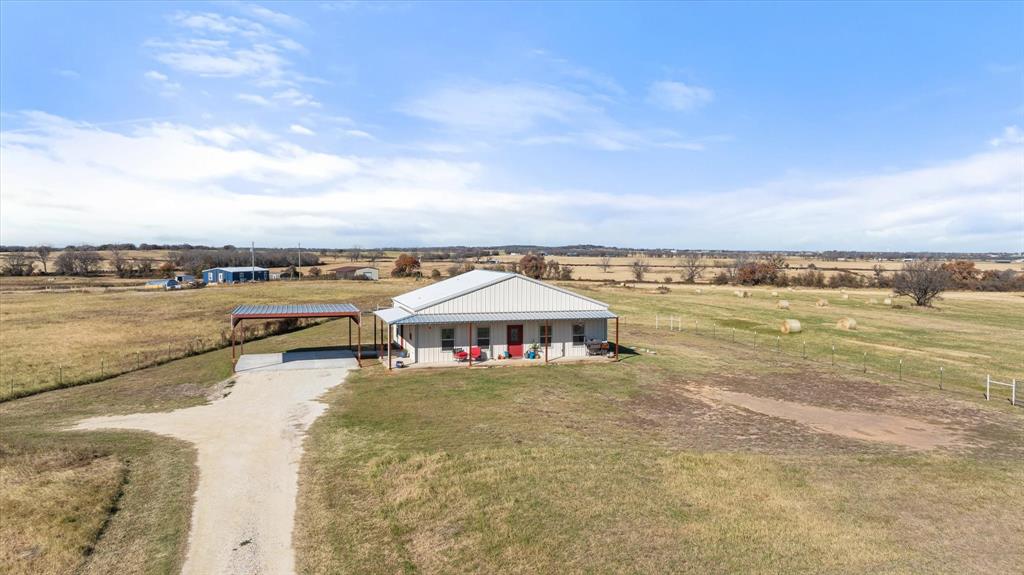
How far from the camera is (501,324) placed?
106ft

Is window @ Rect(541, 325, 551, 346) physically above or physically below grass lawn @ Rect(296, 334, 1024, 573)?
above

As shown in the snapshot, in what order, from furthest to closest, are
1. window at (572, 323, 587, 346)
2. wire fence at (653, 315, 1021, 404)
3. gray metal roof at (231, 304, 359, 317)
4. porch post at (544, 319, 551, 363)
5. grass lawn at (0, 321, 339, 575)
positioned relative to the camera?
1. window at (572, 323, 587, 346)
2. gray metal roof at (231, 304, 359, 317)
3. porch post at (544, 319, 551, 363)
4. wire fence at (653, 315, 1021, 404)
5. grass lawn at (0, 321, 339, 575)

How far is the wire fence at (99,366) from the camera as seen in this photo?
2724 centimetres

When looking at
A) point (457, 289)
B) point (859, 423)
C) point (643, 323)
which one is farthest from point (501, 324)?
point (643, 323)

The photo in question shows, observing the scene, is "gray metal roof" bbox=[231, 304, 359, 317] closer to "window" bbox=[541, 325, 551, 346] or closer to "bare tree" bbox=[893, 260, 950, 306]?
"window" bbox=[541, 325, 551, 346]

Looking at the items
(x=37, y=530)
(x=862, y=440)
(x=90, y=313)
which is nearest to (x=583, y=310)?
(x=862, y=440)

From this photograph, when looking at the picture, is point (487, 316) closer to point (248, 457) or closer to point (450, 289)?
point (450, 289)

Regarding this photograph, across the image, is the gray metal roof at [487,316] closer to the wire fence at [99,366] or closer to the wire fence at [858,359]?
the wire fence at [858,359]

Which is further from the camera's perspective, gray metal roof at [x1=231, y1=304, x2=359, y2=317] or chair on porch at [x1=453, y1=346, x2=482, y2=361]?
gray metal roof at [x1=231, y1=304, x2=359, y2=317]

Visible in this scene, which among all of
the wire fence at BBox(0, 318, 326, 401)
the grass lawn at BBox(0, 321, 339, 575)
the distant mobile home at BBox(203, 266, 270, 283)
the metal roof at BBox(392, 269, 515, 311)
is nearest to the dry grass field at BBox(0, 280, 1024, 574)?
the grass lawn at BBox(0, 321, 339, 575)

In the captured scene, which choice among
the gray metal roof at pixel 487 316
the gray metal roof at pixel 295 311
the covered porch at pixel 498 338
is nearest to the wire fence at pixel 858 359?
the covered porch at pixel 498 338

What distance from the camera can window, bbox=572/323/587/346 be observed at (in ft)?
110

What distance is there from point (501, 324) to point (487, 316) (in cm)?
127

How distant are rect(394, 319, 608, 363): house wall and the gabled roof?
1427 mm
